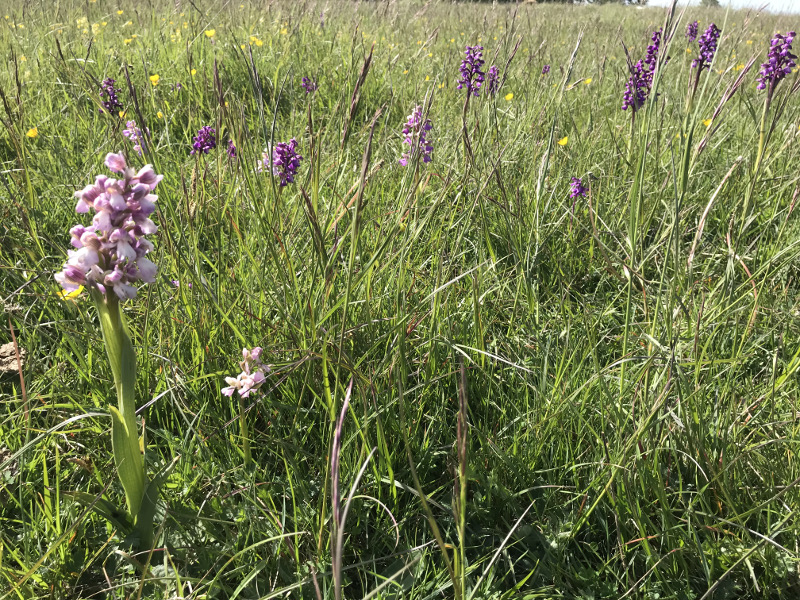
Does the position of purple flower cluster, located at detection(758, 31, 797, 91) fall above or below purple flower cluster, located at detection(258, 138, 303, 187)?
above

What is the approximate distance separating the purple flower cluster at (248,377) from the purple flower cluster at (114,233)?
30 cm

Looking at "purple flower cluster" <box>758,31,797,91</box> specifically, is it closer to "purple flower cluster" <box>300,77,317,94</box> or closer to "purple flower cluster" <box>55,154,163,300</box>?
"purple flower cluster" <box>300,77,317,94</box>

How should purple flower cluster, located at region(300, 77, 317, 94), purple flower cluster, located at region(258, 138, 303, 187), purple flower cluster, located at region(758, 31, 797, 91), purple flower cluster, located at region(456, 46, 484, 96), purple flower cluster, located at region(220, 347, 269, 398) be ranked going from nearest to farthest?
purple flower cluster, located at region(220, 347, 269, 398), purple flower cluster, located at region(258, 138, 303, 187), purple flower cluster, located at region(758, 31, 797, 91), purple flower cluster, located at region(456, 46, 484, 96), purple flower cluster, located at region(300, 77, 317, 94)

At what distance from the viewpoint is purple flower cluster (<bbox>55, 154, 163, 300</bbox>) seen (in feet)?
2.49

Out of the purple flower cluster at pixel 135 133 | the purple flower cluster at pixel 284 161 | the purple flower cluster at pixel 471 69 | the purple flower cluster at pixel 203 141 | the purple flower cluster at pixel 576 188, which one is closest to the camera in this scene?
the purple flower cluster at pixel 135 133

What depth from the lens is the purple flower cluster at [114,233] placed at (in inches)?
29.9

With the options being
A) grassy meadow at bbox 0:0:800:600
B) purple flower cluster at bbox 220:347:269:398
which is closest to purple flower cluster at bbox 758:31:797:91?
grassy meadow at bbox 0:0:800:600

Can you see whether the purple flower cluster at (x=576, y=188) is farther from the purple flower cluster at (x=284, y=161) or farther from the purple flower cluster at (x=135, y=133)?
the purple flower cluster at (x=135, y=133)

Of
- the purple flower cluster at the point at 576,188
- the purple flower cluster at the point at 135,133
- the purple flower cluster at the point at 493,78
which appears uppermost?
the purple flower cluster at the point at 493,78

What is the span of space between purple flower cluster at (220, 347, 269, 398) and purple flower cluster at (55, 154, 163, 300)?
12.0 inches

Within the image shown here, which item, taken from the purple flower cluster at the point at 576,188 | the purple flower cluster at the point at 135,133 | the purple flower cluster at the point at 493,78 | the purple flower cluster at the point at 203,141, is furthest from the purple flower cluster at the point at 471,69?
the purple flower cluster at the point at 135,133

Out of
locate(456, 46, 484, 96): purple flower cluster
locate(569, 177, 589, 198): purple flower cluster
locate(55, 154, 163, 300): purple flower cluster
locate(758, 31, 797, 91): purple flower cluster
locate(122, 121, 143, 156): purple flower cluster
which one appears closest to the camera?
locate(55, 154, 163, 300): purple flower cluster

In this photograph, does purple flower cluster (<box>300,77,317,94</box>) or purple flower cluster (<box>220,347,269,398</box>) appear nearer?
purple flower cluster (<box>220,347,269,398</box>)

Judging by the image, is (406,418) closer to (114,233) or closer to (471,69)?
(114,233)
